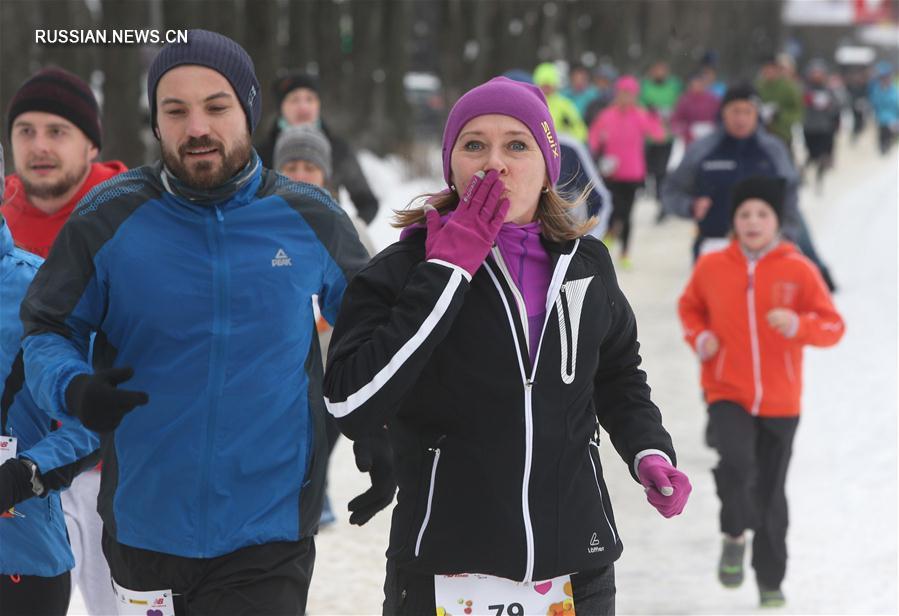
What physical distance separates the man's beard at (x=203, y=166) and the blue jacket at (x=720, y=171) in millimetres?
6115

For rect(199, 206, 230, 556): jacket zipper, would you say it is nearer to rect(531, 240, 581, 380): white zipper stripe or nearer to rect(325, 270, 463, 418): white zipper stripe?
rect(325, 270, 463, 418): white zipper stripe

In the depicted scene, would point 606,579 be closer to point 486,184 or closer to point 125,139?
point 486,184

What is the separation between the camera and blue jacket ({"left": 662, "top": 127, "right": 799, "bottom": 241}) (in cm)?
947

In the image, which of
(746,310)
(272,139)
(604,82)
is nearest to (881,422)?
(746,310)

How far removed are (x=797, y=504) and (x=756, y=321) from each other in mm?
1777

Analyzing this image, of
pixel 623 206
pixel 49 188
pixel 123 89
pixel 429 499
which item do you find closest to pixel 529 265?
pixel 429 499

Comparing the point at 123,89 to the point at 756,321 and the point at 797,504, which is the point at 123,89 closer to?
the point at 797,504

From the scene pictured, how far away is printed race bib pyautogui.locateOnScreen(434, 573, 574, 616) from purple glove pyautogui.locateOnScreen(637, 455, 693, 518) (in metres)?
0.33

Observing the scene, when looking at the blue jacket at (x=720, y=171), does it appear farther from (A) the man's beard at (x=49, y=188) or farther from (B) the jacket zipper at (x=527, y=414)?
(B) the jacket zipper at (x=527, y=414)

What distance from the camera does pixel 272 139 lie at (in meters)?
7.62

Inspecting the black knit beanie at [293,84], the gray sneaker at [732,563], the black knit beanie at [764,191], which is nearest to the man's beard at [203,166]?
the gray sneaker at [732,563]

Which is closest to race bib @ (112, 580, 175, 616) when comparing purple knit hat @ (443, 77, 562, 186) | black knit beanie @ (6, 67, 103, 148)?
purple knit hat @ (443, 77, 562, 186)

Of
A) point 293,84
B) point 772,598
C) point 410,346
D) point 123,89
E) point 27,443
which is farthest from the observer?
point 123,89

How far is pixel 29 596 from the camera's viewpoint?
13.2 feet
